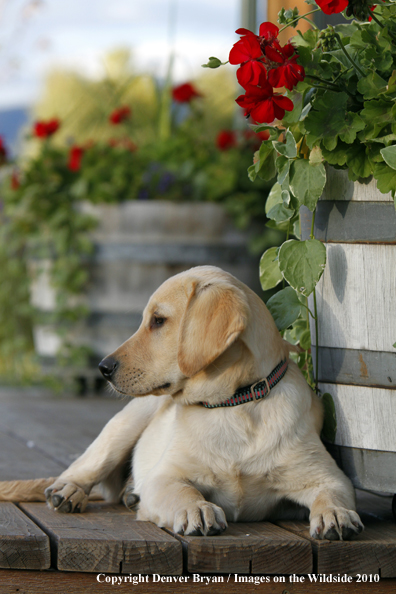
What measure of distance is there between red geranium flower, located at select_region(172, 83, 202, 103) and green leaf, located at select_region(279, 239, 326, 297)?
135 inches

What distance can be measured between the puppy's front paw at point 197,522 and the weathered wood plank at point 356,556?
0.77 feet

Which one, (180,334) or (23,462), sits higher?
(180,334)

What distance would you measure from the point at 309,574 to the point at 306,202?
0.92 meters

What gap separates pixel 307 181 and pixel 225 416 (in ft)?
2.13

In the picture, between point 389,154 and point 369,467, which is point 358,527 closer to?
point 369,467

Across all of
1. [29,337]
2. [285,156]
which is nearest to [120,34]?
[29,337]

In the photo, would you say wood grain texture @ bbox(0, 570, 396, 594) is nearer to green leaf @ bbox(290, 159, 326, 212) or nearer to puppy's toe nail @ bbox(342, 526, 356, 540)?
puppy's toe nail @ bbox(342, 526, 356, 540)

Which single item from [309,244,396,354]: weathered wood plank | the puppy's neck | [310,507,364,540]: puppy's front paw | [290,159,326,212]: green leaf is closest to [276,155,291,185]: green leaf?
[290,159,326,212]: green leaf

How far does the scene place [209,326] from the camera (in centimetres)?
180

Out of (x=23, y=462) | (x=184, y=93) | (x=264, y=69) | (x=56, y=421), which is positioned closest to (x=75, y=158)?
(x=184, y=93)

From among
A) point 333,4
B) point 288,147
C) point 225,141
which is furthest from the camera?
point 225,141

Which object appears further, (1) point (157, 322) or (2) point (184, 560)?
(1) point (157, 322)

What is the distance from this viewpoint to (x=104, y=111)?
6062 millimetres

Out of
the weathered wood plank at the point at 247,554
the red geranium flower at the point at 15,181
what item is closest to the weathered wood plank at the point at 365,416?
the weathered wood plank at the point at 247,554
